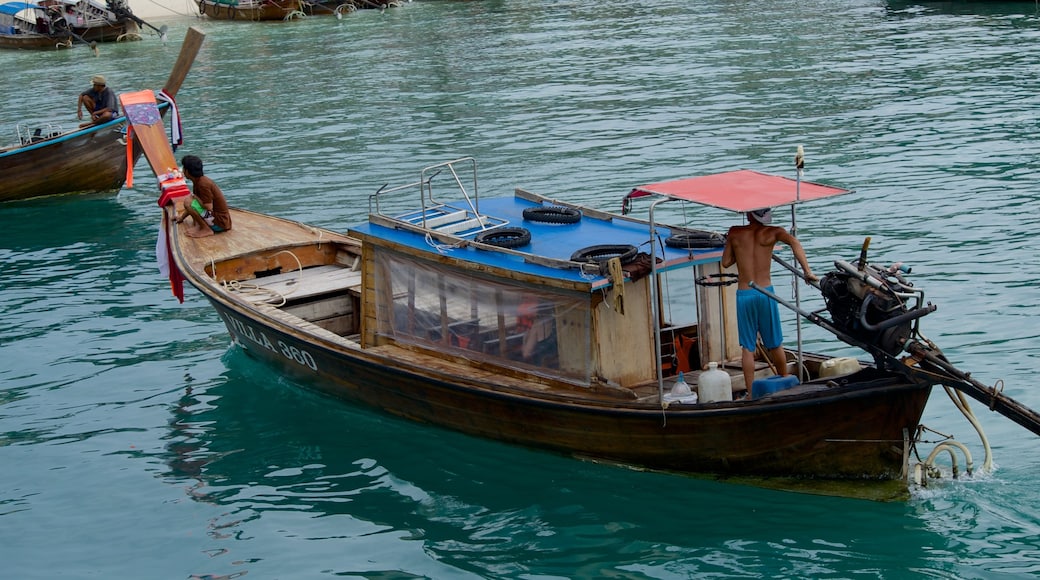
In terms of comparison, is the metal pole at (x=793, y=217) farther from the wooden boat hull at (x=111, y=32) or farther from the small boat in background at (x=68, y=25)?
the wooden boat hull at (x=111, y=32)

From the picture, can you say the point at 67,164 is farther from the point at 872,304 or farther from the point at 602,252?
the point at 872,304

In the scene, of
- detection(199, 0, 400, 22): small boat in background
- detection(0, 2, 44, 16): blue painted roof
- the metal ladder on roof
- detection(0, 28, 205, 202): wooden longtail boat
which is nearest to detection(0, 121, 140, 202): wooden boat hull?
detection(0, 28, 205, 202): wooden longtail boat

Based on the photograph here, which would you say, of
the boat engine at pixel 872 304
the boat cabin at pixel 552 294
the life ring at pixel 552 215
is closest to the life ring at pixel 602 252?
the boat cabin at pixel 552 294

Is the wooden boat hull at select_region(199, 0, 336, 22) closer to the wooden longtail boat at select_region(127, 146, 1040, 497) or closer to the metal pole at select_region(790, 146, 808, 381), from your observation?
the wooden longtail boat at select_region(127, 146, 1040, 497)

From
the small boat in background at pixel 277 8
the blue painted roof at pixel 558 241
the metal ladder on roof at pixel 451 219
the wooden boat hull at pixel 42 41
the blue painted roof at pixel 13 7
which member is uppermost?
the blue painted roof at pixel 13 7

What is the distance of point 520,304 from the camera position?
34.4 ft

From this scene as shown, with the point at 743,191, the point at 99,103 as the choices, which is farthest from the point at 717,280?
the point at 99,103

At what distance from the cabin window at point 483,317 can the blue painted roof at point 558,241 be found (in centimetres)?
19

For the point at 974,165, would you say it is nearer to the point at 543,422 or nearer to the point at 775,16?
the point at 543,422

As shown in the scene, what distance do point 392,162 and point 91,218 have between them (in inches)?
234

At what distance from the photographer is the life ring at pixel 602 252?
10023mm

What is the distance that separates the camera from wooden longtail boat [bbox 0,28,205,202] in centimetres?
2169

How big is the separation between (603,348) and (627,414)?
2.16ft

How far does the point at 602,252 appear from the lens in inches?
405
